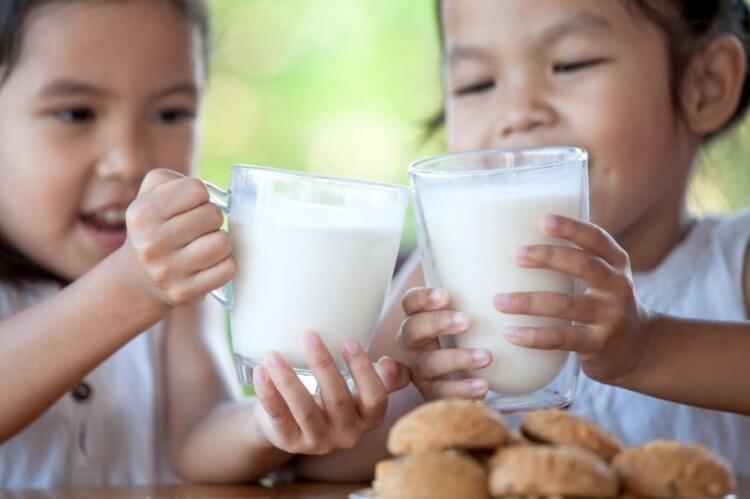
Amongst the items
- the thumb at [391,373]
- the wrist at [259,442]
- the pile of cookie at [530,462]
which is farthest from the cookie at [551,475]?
the wrist at [259,442]

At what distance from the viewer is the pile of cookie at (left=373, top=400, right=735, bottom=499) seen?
2.56 ft

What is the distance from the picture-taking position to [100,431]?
195cm

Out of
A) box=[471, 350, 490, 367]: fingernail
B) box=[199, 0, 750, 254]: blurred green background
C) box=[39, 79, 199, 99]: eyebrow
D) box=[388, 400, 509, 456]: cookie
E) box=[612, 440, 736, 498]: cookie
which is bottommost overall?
box=[612, 440, 736, 498]: cookie

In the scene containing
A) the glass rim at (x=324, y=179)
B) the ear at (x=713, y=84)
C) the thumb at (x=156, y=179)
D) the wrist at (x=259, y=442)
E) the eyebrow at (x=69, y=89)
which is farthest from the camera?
the ear at (x=713, y=84)

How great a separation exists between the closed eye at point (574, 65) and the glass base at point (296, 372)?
2.68 feet

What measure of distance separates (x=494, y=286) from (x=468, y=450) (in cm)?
28

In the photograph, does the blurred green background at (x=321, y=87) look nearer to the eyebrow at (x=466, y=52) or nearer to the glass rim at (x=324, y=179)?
the eyebrow at (x=466, y=52)

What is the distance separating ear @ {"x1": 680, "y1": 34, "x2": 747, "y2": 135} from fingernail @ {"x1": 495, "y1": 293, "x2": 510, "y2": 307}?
944 mm

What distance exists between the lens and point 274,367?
1120mm

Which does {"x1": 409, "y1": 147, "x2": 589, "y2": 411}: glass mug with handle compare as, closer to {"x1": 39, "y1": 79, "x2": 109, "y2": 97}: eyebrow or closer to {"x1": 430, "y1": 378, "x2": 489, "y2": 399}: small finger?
{"x1": 430, "y1": 378, "x2": 489, "y2": 399}: small finger

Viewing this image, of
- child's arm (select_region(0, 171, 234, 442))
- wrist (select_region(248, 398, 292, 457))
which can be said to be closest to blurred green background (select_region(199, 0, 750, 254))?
wrist (select_region(248, 398, 292, 457))

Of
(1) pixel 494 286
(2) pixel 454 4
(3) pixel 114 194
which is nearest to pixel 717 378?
(1) pixel 494 286

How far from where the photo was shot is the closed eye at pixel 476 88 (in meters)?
1.87

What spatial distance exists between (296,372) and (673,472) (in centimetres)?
44
